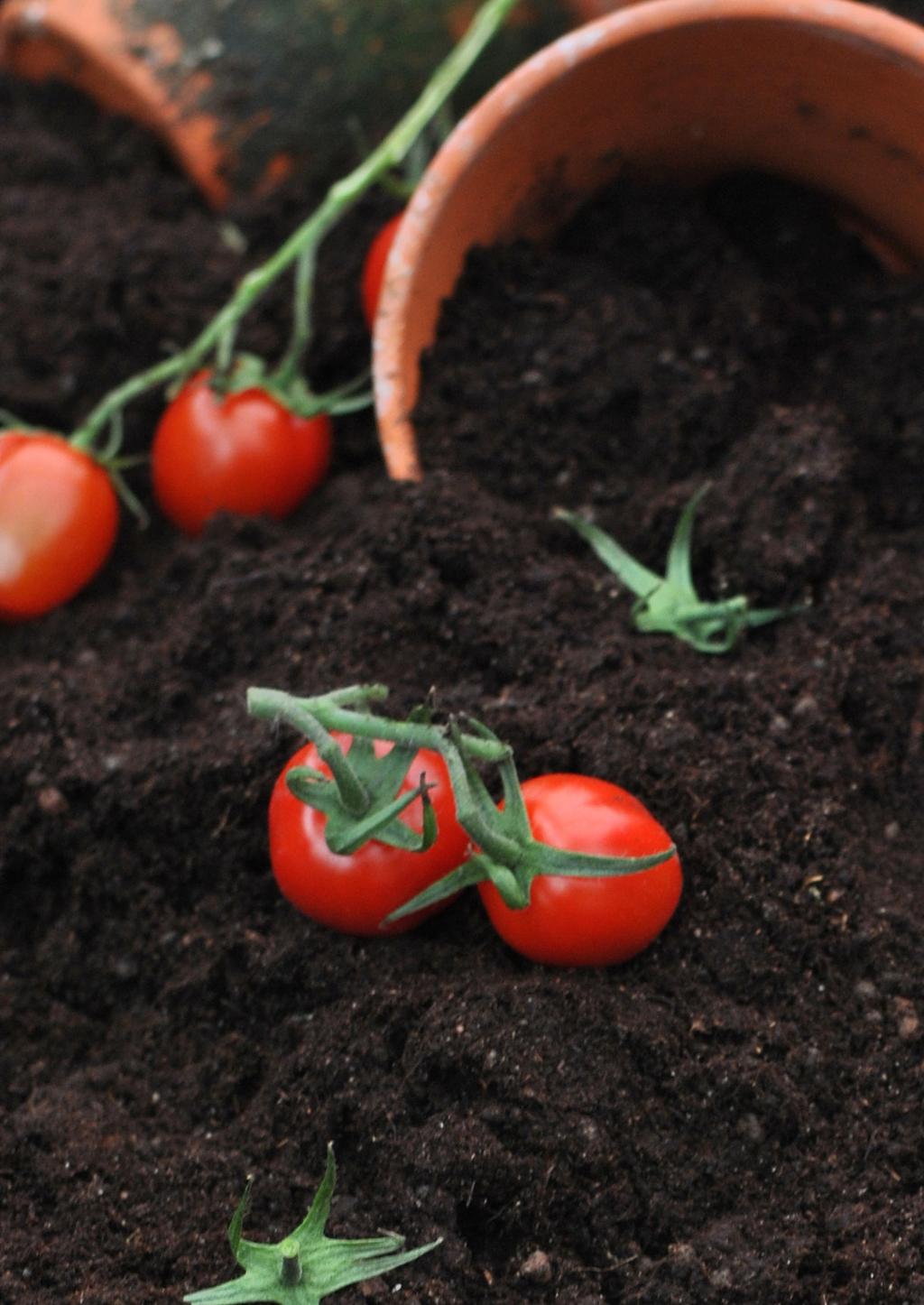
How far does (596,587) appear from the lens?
5.83ft

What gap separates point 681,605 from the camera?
1.73m

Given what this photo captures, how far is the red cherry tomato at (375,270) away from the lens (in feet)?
7.09

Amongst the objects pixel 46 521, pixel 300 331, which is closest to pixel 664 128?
pixel 300 331

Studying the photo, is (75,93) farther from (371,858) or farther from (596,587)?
(371,858)

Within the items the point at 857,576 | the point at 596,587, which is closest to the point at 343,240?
the point at 596,587

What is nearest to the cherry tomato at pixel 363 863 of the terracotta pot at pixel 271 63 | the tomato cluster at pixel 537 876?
the tomato cluster at pixel 537 876

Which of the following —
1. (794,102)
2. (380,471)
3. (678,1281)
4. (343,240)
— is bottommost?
(678,1281)

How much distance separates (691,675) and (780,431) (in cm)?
42

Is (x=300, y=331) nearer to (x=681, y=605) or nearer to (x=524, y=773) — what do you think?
(x=681, y=605)

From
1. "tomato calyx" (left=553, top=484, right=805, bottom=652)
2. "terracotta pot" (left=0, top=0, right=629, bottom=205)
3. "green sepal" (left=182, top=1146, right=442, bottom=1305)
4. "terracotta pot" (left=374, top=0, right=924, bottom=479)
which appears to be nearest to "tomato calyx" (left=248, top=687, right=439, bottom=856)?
"green sepal" (left=182, top=1146, right=442, bottom=1305)

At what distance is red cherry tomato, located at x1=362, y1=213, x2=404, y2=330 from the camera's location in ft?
7.09

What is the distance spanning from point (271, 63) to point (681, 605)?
49.6 inches

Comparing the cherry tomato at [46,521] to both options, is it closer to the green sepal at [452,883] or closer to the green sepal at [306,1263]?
the green sepal at [452,883]

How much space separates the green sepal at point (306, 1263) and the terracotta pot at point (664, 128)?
1.01 m
